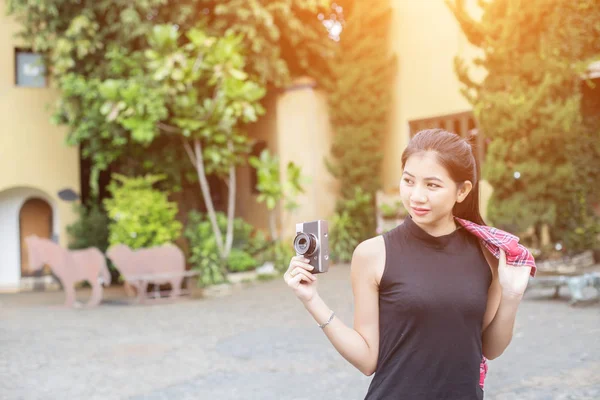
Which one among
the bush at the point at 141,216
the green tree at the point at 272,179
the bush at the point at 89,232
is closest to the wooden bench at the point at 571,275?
the green tree at the point at 272,179

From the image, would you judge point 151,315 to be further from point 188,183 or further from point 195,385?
point 188,183

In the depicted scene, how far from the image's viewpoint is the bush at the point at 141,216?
13.0m

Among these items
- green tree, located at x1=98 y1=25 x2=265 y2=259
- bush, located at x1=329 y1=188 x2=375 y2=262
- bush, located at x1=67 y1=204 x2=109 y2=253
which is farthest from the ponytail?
bush, located at x1=67 y1=204 x2=109 y2=253

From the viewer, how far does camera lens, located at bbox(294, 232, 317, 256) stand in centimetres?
174

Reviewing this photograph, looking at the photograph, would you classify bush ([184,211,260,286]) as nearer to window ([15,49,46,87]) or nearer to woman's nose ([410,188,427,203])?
window ([15,49,46,87])

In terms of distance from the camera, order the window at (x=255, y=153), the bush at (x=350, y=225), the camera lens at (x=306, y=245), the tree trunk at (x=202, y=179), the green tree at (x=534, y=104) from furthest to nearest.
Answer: the window at (x=255, y=153)
the bush at (x=350, y=225)
the tree trunk at (x=202, y=179)
the green tree at (x=534, y=104)
the camera lens at (x=306, y=245)

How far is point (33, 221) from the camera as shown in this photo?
16516mm

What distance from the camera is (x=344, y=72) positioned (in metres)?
14.7

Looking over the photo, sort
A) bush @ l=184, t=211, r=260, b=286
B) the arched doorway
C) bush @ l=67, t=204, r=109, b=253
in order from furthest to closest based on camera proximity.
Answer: the arched doorway < bush @ l=67, t=204, r=109, b=253 < bush @ l=184, t=211, r=260, b=286

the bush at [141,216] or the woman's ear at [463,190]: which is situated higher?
the woman's ear at [463,190]

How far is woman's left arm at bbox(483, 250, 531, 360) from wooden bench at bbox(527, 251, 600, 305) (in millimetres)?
→ 7259

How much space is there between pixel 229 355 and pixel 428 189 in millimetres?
5584

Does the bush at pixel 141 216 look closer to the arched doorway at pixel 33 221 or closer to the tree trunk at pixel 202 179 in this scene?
the tree trunk at pixel 202 179

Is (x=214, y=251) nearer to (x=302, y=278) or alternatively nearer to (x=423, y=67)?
(x=423, y=67)
